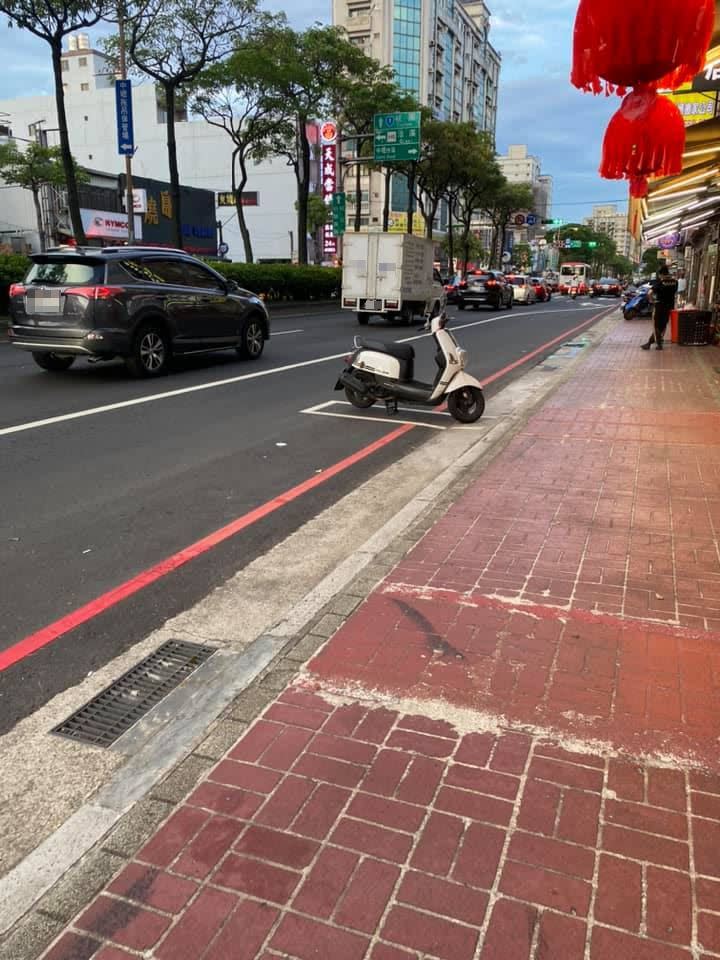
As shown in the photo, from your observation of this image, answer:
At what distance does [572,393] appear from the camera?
11.1 meters

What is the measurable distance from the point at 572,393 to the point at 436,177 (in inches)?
1667

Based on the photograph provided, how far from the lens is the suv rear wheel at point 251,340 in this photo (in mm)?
13422

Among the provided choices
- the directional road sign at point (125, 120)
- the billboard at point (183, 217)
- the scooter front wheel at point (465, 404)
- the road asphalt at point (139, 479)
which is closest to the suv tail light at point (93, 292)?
the road asphalt at point (139, 479)

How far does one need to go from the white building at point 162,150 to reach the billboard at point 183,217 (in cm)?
1154

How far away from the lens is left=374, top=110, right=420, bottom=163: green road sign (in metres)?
32.5

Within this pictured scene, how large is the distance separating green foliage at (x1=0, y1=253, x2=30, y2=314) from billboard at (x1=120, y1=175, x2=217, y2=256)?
27.1 meters

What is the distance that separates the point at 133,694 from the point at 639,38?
13.0 ft

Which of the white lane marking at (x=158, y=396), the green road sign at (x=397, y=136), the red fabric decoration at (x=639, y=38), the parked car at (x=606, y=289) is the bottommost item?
the white lane marking at (x=158, y=396)

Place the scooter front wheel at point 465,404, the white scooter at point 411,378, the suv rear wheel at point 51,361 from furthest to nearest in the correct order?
the suv rear wheel at point 51,361
the scooter front wheel at point 465,404
the white scooter at point 411,378

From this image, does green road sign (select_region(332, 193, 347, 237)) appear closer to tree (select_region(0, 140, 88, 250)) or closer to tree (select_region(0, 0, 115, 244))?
tree (select_region(0, 140, 88, 250))

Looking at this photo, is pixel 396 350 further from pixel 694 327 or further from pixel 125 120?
pixel 125 120

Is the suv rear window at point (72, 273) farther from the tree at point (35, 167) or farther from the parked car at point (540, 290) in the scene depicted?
the parked car at point (540, 290)

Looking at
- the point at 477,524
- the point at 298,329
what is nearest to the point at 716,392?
the point at 477,524

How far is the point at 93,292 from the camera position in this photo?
10.4 m
